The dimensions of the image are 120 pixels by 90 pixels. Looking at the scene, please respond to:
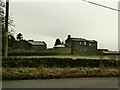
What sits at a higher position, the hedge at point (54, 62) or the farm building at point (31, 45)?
the farm building at point (31, 45)

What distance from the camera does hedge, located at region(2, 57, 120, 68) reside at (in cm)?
1911

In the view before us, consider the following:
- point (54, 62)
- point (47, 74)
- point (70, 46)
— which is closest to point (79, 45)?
point (70, 46)

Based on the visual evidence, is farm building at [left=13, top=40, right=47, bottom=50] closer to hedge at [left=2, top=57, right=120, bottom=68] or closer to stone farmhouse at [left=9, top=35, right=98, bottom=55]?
stone farmhouse at [left=9, top=35, right=98, bottom=55]

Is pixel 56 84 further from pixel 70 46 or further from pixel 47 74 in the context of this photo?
pixel 70 46

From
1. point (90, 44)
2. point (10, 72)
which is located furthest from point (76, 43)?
point (10, 72)

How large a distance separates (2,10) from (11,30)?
338 centimetres

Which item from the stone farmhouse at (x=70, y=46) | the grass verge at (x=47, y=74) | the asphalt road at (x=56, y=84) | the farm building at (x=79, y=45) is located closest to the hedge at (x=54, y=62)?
the grass verge at (x=47, y=74)

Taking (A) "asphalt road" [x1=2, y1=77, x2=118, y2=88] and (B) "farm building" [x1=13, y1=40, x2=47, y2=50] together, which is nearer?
(A) "asphalt road" [x1=2, y1=77, x2=118, y2=88]

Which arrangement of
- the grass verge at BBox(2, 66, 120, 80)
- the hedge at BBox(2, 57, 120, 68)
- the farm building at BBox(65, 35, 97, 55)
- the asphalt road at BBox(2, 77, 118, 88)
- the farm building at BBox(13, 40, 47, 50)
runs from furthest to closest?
1. the farm building at BBox(65, 35, 97, 55)
2. the farm building at BBox(13, 40, 47, 50)
3. the hedge at BBox(2, 57, 120, 68)
4. the grass verge at BBox(2, 66, 120, 80)
5. the asphalt road at BBox(2, 77, 118, 88)

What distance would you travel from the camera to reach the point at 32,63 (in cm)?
1992

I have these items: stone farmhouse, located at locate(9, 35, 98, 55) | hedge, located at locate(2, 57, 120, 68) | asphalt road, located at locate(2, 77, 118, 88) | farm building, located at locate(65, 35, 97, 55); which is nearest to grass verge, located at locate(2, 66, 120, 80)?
asphalt road, located at locate(2, 77, 118, 88)

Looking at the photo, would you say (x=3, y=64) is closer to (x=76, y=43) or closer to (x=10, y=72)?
(x=10, y=72)

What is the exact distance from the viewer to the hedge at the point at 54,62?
19.1 metres

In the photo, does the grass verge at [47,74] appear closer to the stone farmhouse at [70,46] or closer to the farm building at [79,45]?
the stone farmhouse at [70,46]
